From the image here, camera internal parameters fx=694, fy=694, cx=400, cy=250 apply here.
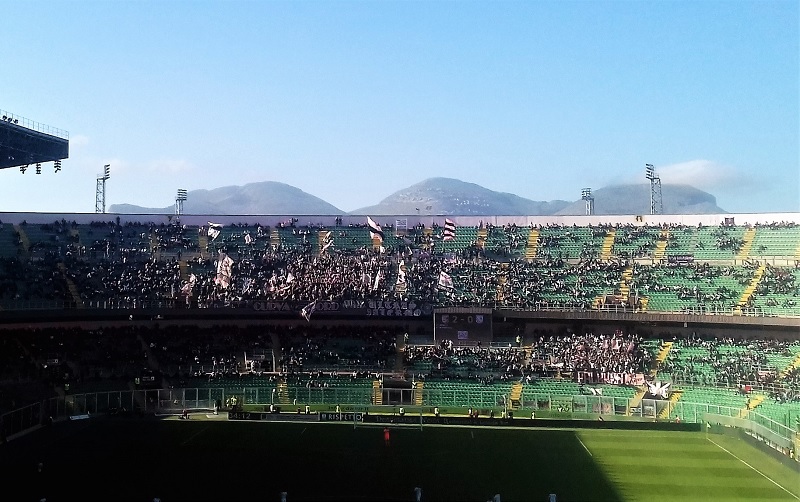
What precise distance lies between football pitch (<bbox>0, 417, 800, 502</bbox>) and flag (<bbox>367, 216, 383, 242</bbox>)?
87.9ft

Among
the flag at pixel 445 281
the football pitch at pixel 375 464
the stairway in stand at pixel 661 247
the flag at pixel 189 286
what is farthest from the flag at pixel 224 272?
the stairway in stand at pixel 661 247

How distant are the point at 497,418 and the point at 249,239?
34.2 metres

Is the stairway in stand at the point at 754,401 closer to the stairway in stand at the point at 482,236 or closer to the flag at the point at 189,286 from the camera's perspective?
the stairway in stand at the point at 482,236

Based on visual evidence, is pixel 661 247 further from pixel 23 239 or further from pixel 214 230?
pixel 23 239

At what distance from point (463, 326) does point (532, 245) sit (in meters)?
15.2

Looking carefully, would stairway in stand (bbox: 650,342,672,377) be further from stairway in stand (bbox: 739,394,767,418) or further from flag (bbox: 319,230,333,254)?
flag (bbox: 319,230,333,254)

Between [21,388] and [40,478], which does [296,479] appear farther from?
[21,388]

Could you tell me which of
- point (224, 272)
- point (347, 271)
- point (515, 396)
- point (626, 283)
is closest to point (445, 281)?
point (347, 271)

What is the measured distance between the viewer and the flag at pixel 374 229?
70.6m

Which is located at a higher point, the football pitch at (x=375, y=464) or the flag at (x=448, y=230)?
the flag at (x=448, y=230)

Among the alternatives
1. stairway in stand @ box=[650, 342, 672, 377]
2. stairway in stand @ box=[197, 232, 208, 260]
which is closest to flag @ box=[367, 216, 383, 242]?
stairway in stand @ box=[197, 232, 208, 260]

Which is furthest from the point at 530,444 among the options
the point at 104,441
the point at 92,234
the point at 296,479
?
the point at 92,234

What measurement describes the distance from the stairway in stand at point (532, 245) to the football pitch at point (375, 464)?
81.7 feet

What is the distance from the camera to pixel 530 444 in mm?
42531
